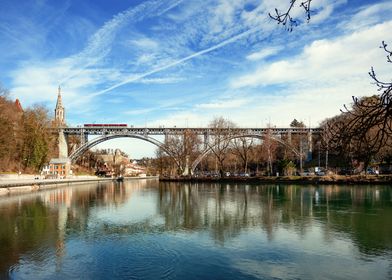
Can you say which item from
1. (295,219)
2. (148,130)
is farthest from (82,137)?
(295,219)

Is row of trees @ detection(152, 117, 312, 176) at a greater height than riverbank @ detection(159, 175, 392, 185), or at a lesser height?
greater

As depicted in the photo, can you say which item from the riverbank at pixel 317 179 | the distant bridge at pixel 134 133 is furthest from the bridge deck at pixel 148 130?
the riverbank at pixel 317 179

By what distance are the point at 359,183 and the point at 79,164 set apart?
292 ft

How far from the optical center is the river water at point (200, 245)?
38.5 feet

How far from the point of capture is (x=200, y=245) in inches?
599

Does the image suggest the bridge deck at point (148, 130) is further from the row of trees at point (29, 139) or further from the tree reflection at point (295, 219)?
the tree reflection at point (295, 219)

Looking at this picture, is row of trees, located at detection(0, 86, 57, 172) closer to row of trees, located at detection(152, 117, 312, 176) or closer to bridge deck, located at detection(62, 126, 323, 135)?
bridge deck, located at detection(62, 126, 323, 135)

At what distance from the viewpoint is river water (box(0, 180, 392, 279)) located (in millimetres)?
11727

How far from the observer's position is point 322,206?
28.2m

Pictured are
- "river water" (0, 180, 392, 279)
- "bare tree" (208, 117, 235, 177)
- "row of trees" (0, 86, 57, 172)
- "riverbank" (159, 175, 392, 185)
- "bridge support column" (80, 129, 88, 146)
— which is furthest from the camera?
"bridge support column" (80, 129, 88, 146)

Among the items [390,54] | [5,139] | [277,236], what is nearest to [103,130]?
[5,139]

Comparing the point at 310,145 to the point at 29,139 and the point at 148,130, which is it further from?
the point at 29,139

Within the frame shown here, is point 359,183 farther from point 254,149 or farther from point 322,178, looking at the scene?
point 254,149

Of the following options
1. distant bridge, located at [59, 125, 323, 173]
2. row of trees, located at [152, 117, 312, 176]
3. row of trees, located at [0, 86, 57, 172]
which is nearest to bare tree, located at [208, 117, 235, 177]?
row of trees, located at [152, 117, 312, 176]
